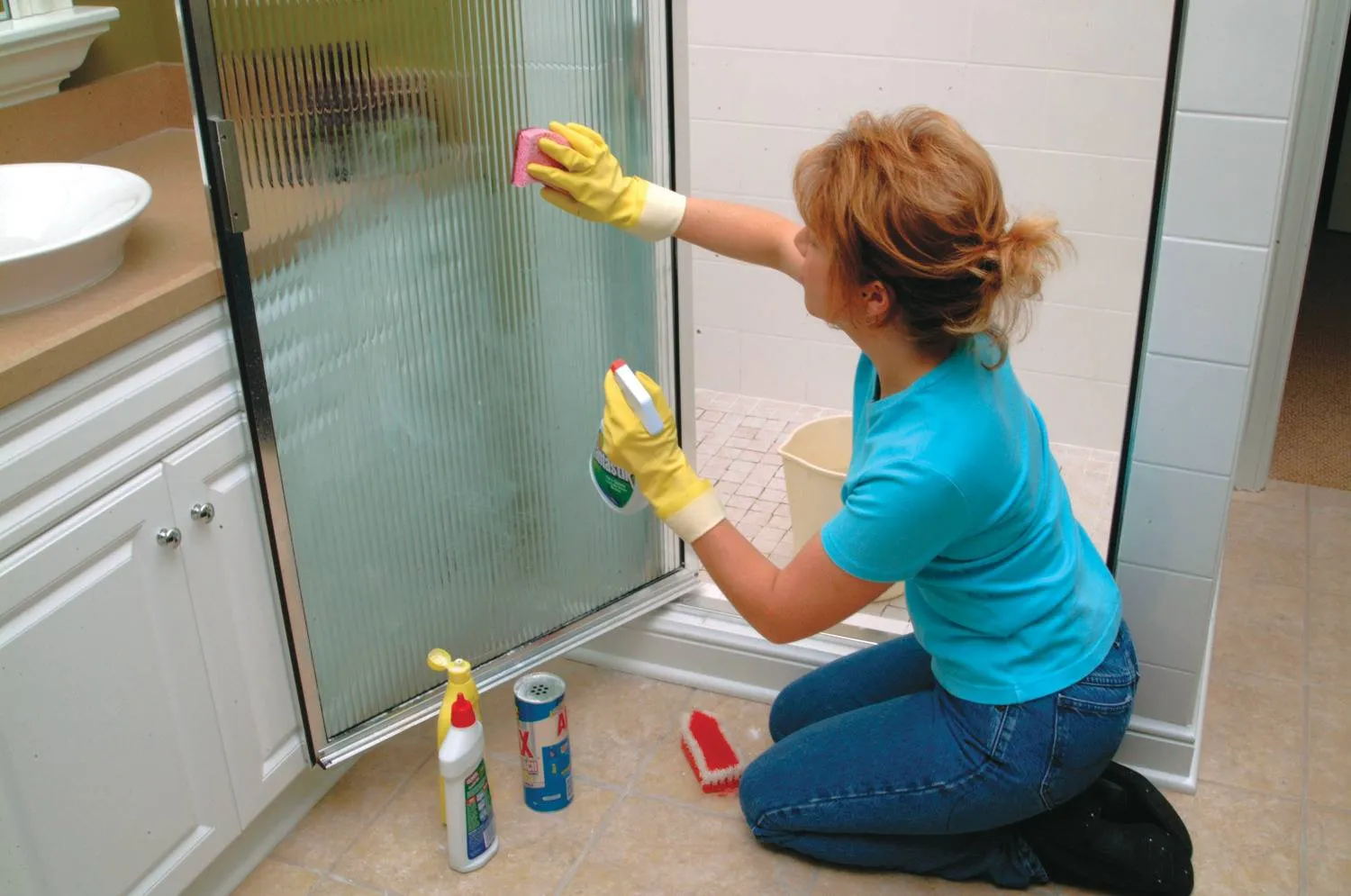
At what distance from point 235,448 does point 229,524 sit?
0.10m

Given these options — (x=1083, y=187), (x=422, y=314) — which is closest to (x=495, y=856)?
(x=422, y=314)

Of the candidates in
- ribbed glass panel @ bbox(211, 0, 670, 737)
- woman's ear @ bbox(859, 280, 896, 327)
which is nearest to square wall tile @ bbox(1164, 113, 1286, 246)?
woman's ear @ bbox(859, 280, 896, 327)

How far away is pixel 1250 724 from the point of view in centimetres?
207

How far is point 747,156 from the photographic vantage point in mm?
2875

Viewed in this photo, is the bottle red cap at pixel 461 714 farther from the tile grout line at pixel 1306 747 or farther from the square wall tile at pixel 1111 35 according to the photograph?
the square wall tile at pixel 1111 35

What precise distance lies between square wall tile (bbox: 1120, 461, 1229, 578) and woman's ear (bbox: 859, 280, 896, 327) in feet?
1.80

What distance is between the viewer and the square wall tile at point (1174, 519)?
1.78 metres

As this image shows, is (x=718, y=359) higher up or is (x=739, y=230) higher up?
(x=739, y=230)

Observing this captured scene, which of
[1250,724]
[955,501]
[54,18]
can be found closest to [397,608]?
[955,501]

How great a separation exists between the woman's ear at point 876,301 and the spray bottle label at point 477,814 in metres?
0.81

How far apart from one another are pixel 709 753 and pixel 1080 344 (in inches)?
51.2

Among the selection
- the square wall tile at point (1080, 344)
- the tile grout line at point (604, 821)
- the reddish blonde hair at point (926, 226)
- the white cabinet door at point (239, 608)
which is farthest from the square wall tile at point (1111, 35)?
the white cabinet door at point (239, 608)

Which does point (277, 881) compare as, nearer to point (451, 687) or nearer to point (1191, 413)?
point (451, 687)

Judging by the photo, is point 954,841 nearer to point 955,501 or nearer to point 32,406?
point 955,501
